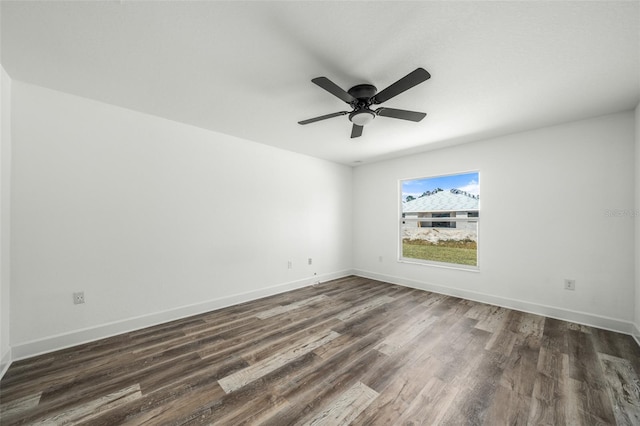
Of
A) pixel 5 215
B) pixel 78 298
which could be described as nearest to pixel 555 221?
pixel 78 298

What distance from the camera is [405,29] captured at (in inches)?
59.7

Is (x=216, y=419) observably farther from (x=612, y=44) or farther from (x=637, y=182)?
(x=637, y=182)

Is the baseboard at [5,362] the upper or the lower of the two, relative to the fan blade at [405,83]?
lower

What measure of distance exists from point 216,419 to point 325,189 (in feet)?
12.9

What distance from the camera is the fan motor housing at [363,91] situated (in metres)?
2.08

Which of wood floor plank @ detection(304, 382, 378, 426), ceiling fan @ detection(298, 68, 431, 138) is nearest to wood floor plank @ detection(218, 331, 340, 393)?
wood floor plank @ detection(304, 382, 378, 426)

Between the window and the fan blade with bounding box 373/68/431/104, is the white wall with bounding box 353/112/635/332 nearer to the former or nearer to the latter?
the window

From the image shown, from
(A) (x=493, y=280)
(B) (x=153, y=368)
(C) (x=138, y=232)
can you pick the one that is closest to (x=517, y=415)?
(A) (x=493, y=280)

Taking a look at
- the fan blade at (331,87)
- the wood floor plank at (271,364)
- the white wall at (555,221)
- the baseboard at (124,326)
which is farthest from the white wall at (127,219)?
the white wall at (555,221)

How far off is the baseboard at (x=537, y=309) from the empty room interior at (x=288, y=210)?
23mm

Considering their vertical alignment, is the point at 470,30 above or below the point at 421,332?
above

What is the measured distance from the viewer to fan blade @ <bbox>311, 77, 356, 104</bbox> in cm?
166

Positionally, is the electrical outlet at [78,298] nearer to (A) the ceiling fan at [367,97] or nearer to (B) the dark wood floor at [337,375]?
(B) the dark wood floor at [337,375]

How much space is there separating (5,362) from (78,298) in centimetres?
59
